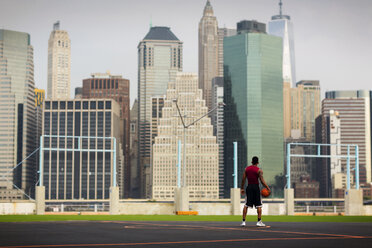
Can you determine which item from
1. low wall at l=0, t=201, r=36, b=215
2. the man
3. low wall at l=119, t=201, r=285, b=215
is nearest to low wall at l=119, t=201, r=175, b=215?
low wall at l=119, t=201, r=285, b=215

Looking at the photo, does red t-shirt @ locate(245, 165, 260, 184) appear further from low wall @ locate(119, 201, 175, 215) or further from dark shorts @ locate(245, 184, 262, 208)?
low wall @ locate(119, 201, 175, 215)

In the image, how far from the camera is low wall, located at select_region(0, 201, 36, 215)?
41031mm

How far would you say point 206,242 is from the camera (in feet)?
41.4

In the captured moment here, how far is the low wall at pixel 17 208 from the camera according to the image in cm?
4103

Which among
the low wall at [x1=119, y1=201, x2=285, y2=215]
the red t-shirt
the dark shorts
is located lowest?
the low wall at [x1=119, y1=201, x2=285, y2=215]

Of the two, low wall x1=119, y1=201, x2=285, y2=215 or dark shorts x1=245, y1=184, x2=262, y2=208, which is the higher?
dark shorts x1=245, y1=184, x2=262, y2=208

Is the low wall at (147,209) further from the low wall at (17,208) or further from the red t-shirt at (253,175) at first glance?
the red t-shirt at (253,175)

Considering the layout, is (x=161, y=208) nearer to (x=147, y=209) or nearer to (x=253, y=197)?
(x=147, y=209)

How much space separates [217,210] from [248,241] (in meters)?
31.6

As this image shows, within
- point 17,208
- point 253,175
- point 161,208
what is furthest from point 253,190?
point 17,208

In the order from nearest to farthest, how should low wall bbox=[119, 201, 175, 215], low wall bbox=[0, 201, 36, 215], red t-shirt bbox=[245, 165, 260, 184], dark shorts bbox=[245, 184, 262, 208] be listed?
1. dark shorts bbox=[245, 184, 262, 208]
2. red t-shirt bbox=[245, 165, 260, 184]
3. low wall bbox=[0, 201, 36, 215]
4. low wall bbox=[119, 201, 175, 215]

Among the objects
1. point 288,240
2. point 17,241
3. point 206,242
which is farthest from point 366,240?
point 17,241

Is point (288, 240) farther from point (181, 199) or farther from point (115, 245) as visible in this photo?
point (181, 199)

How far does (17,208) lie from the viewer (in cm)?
4144
